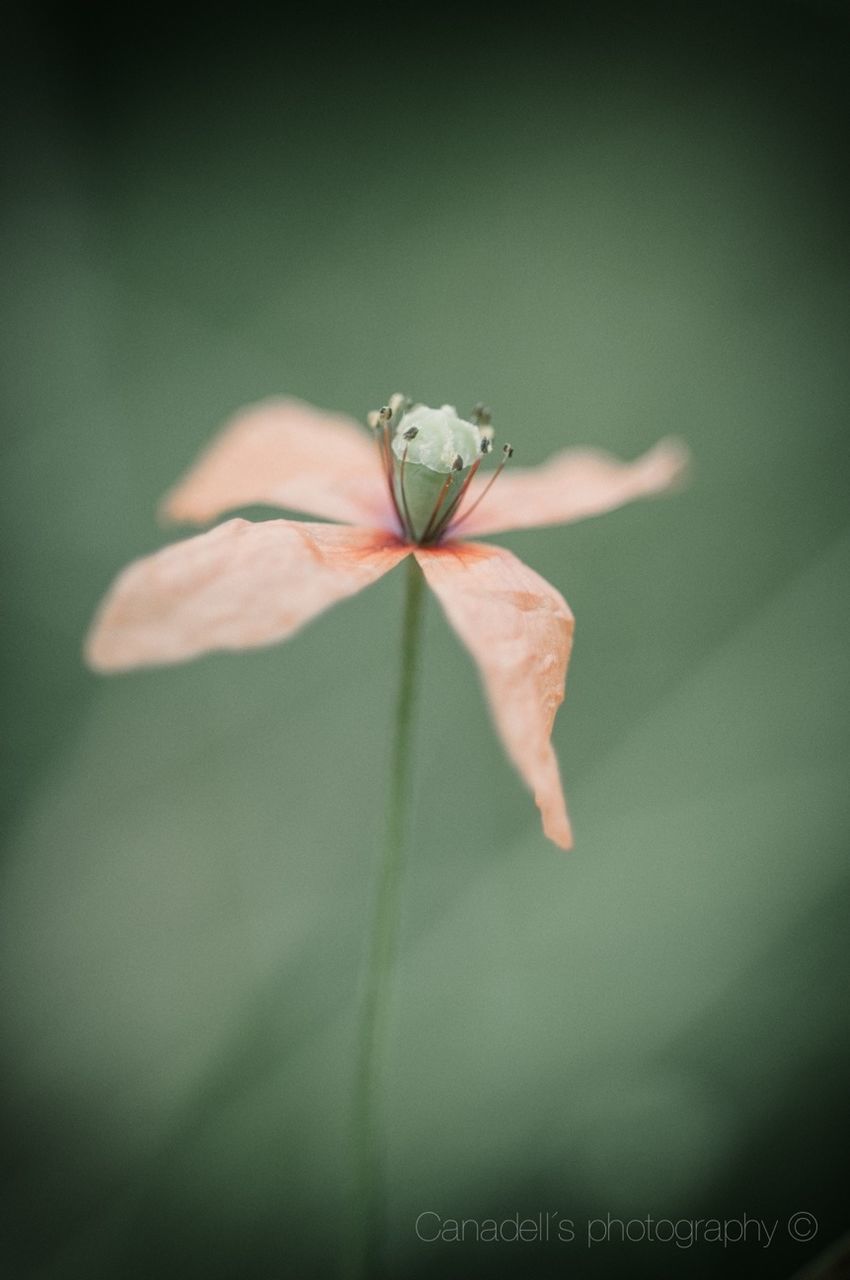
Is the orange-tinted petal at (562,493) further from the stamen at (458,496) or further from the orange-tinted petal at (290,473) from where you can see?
the orange-tinted petal at (290,473)

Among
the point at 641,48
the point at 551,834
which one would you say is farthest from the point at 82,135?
the point at 551,834

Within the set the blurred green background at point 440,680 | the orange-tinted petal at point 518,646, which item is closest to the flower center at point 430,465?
the orange-tinted petal at point 518,646

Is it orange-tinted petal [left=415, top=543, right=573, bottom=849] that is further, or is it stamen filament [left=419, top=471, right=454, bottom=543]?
stamen filament [left=419, top=471, right=454, bottom=543]

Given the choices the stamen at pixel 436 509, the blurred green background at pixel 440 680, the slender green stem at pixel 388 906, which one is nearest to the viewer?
the slender green stem at pixel 388 906

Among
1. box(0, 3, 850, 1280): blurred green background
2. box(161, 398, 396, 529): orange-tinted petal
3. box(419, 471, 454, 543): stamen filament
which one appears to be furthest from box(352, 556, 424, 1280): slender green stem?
box(0, 3, 850, 1280): blurred green background

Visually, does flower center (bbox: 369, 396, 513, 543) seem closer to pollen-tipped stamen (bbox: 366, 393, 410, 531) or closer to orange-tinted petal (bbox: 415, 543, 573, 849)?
pollen-tipped stamen (bbox: 366, 393, 410, 531)

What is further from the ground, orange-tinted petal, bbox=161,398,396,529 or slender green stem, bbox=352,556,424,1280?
orange-tinted petal, bbox=161,398,396,529

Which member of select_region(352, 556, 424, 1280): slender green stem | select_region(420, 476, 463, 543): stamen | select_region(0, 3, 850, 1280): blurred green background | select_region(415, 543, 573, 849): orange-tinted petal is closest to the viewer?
select_region(415, 543, 573, 849): orange-tinted petal
